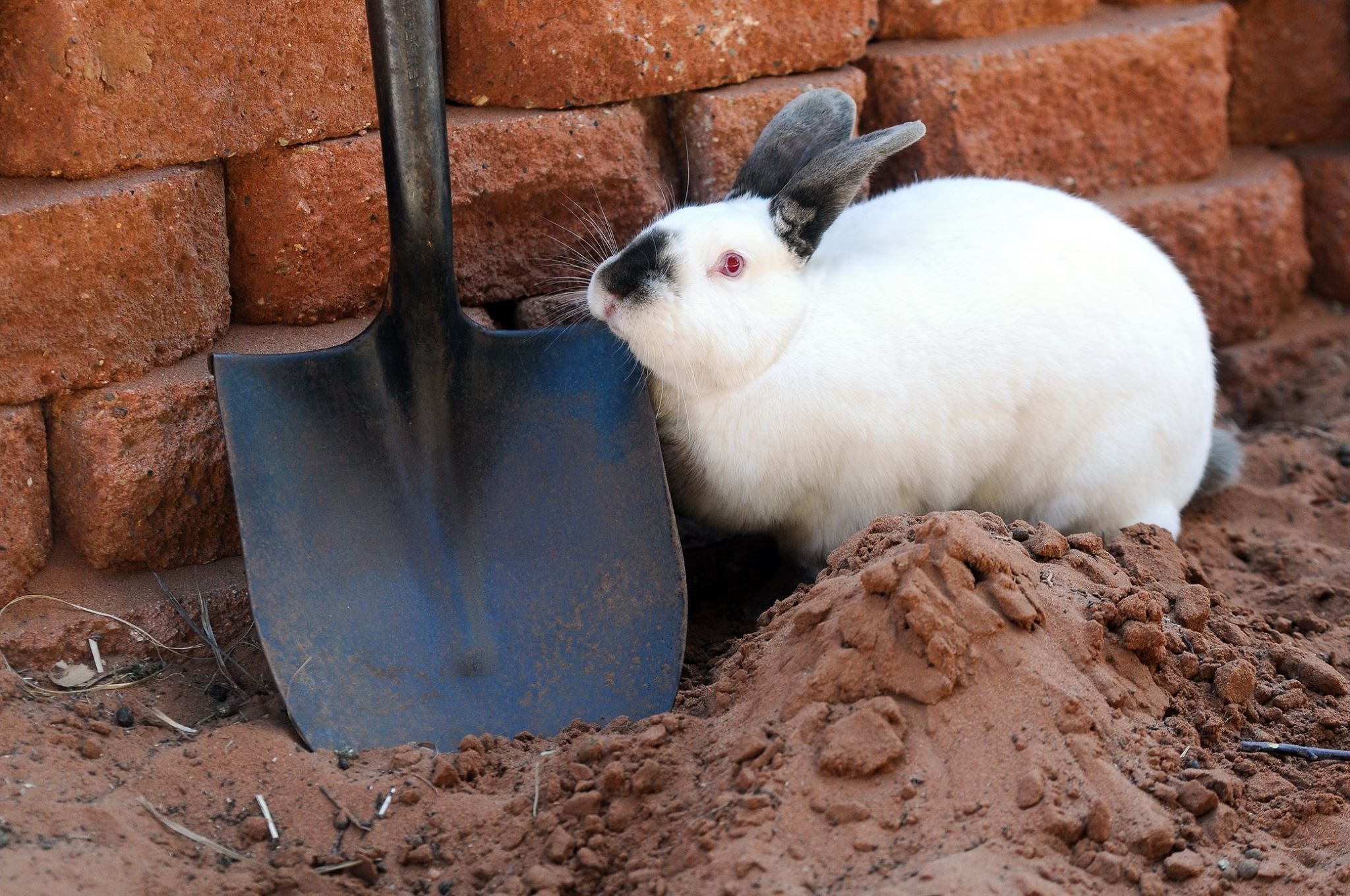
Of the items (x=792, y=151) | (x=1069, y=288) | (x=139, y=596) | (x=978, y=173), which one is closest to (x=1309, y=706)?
(x=1069, y=288)

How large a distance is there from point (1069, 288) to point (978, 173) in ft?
2.79

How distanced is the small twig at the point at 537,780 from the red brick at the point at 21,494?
3.99 ft

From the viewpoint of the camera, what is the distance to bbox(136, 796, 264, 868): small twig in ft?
7.29

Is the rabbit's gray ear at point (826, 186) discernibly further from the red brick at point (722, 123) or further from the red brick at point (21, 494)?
the red brick at point (21, 494)

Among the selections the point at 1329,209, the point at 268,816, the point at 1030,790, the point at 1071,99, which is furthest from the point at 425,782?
the point at 1329,209

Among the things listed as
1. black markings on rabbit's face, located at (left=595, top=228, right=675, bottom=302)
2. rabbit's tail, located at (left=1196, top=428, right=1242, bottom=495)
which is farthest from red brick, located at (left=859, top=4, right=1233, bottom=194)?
black markings on rabbit's face, located at (left=595, top=228, right=675, bottom=302)

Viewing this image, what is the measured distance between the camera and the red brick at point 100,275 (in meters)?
2.69

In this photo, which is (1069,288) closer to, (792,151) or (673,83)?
(792,151)

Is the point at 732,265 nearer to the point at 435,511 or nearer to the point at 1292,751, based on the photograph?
the point at 435,511

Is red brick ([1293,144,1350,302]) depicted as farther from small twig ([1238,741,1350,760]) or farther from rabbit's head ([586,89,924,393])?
small twig ([1238,741,1350,760])

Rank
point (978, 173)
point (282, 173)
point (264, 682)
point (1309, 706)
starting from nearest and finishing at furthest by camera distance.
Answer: point (1309, 706) → point (264, 682) → point (282, 173) → point (978, 173)

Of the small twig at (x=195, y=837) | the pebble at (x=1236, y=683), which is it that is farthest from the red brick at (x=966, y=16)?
the small twig at (x=195, y=837)

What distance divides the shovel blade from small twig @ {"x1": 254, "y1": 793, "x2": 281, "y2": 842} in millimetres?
199

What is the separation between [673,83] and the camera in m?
3.50
